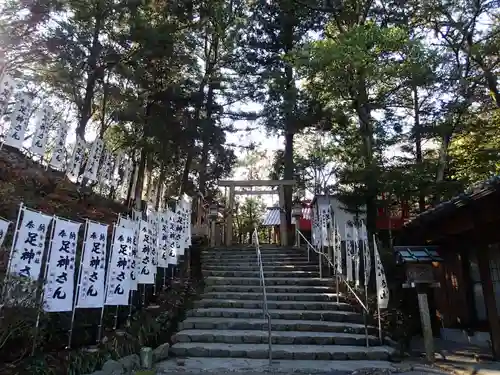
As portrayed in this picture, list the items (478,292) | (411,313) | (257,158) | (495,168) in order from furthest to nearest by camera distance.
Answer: (257,158) → (495,168) → (411,313) → (478,292)

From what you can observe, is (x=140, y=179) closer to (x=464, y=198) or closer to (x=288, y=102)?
(x=288, y=102)

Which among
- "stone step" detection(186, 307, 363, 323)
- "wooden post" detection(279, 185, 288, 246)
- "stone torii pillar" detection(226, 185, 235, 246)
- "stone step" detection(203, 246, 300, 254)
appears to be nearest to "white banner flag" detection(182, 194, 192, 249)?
"stone step" detection(203, 246, 300, 254)

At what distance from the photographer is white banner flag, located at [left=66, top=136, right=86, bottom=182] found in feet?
33.7

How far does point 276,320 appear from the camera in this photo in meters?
8.17

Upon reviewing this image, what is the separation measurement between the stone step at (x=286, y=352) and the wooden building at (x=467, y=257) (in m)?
2.06

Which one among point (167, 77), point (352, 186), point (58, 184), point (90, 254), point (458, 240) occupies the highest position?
point (167, 77)

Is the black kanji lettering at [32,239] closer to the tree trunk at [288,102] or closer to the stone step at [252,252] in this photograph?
the stone step at [252,252]

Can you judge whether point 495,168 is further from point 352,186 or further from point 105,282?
point 105,282

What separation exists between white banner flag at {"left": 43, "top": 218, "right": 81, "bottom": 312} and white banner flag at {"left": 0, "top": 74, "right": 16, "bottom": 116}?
181 inches

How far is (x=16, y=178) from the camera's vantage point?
11.7 m

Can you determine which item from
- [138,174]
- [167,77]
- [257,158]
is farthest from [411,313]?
[257,158]

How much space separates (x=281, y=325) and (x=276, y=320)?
348 millimetres

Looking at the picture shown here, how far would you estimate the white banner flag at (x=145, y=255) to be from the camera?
24.5ft

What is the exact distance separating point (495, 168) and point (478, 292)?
15.0 feet
